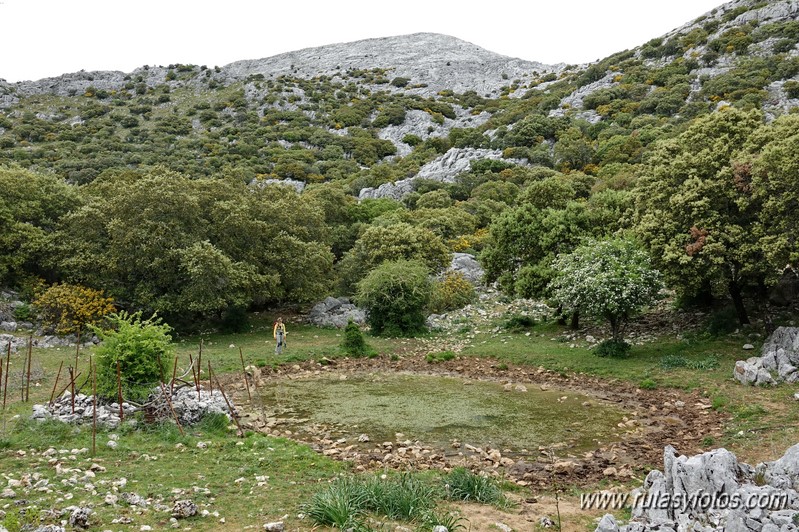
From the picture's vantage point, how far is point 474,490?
36.8 feet

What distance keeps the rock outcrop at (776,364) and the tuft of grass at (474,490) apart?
12523 millimetres

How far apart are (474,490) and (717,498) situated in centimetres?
447

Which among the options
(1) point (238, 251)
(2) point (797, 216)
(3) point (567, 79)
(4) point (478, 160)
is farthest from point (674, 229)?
(3) point (567, 79)

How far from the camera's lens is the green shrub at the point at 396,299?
3322 cm

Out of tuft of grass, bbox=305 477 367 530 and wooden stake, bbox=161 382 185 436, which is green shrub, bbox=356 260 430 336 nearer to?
wooden stake, bbox=161 382 185 436

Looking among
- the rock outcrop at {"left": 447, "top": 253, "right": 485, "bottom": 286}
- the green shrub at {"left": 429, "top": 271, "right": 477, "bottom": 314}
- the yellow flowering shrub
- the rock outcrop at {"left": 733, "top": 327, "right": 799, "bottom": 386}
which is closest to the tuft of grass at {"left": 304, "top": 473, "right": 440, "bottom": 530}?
the rock outcrop at {"left": 733, "top": 327, "right": 799, "bottom": 386}

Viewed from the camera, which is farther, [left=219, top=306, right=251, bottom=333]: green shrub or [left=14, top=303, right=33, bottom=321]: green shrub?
[left=219, top=306, right=251, bottom=333]: green shrub

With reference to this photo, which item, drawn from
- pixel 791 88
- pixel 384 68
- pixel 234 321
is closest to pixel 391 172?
pixel 791 88

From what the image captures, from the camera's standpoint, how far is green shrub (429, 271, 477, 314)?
125ft

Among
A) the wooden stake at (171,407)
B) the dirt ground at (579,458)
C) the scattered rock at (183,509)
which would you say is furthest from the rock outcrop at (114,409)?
the scattered rock at (183,509)

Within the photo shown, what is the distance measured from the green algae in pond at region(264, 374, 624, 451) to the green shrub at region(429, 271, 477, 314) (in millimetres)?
13649

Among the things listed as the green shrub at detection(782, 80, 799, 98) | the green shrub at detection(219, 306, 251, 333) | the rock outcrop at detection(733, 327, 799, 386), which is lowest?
the green shrub at detection(219, 306, 251, 333)

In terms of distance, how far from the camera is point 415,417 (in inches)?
718

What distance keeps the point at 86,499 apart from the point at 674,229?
905 inches
